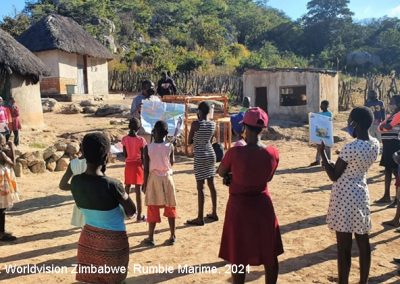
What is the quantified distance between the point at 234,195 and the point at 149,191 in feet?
5.94

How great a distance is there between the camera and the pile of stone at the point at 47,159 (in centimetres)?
903

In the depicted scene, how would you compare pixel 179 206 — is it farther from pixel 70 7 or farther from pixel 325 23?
pixel 325 23

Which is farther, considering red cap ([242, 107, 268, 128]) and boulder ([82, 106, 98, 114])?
boulder ([82, 106, 98, 114])

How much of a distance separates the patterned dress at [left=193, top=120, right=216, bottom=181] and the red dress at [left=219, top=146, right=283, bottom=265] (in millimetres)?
2405

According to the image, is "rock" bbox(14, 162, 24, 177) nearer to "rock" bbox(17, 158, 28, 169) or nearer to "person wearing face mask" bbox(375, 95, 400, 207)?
"rock" bbox(17, 158, 28, 169)

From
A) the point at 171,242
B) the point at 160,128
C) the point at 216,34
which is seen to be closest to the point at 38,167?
the point at 171,242

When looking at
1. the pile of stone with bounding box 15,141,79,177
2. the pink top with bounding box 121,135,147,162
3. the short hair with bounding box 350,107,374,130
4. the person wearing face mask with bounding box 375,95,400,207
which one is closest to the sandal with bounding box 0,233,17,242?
the pink top with bounding box 121,135,147,162

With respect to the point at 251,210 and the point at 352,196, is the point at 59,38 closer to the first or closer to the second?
the point at 352,196

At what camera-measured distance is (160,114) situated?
313 inches

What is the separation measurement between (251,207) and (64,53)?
20846 millimetres

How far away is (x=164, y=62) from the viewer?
1125 inches

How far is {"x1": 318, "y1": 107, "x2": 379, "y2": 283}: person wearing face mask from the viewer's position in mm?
3598

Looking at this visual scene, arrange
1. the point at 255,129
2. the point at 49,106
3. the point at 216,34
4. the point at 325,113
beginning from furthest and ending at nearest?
1. the point at 216,34
2. the point at 49,106
3. the point at 325,113
4. the point at 255,129

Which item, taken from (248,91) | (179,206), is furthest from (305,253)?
(248,91)
